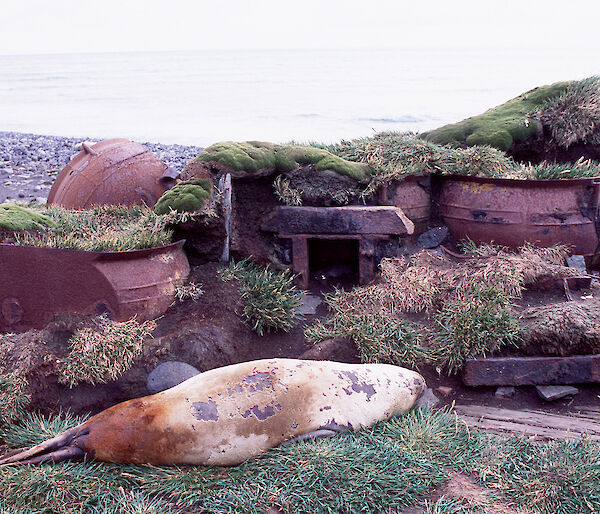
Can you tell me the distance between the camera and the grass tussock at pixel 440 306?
15.9 ft

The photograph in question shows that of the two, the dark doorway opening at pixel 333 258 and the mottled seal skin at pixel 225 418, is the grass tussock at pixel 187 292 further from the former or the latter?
the dark doorway opening at pixel 333 258

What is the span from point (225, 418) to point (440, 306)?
2.60 metres

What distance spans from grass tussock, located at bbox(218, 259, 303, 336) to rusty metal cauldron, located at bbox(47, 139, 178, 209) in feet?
6.57

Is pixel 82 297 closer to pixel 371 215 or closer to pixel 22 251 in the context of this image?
pixel 22 251

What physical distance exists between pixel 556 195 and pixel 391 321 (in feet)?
7.85

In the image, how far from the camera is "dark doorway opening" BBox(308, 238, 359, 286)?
644 cm

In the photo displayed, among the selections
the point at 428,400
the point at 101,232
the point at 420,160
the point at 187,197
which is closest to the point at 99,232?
the point at 101,232

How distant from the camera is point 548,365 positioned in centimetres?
468

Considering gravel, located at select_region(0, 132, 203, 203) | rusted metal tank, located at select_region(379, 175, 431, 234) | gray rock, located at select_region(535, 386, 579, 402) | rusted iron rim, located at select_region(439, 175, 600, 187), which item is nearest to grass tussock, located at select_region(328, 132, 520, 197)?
rusted metal tank, located at select_region(379, 175, 431, 234)

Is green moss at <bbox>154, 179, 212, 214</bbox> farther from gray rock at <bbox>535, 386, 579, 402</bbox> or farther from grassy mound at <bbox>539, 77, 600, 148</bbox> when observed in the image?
grassy mound at <bbox>539, 77, 600, 148</bbox>

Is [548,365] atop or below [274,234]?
below

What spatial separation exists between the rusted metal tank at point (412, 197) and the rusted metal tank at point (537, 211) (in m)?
0.55

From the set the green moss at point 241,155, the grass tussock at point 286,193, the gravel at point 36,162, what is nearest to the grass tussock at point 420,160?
the grass tussock at point 286,193

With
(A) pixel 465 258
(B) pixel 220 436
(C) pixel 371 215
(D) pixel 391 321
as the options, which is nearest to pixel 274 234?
(C) pixel 371 215
